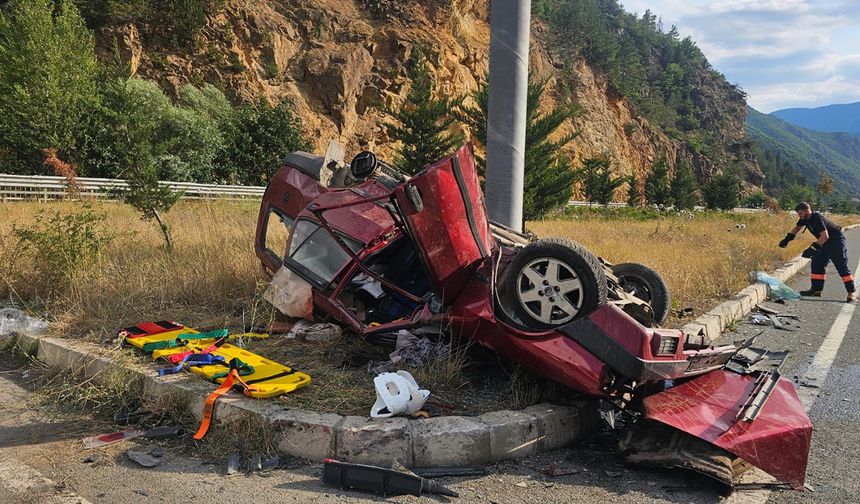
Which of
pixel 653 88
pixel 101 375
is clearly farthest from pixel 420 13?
pixel 653 88

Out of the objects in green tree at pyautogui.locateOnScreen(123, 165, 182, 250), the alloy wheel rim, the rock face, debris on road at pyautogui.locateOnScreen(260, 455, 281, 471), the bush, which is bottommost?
debris on road at pyautogui.locateOnScreen(260, 455, 281, 471)

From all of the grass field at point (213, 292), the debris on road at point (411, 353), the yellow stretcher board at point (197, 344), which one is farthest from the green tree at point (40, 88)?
the debris on road at point (411, 353)

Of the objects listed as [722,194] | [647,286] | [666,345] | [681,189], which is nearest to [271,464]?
[666,345]

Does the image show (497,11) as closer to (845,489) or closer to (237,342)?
(237,342)

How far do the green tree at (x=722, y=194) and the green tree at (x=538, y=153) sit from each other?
44478 mm

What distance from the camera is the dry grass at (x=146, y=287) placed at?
509 cm

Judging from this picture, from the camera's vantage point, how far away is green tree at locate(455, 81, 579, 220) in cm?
1802

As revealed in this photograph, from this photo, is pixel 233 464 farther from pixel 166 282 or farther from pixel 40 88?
pixel 40 88

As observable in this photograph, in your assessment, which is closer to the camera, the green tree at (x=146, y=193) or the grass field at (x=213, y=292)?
the grass field at (x=213, y=292)

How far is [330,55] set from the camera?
3528 centimetres

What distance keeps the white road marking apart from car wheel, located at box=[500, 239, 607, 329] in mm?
1181

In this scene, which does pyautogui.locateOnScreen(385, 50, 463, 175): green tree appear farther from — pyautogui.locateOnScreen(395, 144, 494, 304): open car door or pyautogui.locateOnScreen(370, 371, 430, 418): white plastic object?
pyautogui.locateOnScreen(370, 371, 430, 418): white plastic object


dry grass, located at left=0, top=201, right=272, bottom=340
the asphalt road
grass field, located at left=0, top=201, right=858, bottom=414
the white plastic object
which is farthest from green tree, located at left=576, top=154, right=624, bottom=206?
the white plastic object

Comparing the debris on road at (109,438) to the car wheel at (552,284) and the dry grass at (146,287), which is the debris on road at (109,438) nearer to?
the dry grass at (146,287)
